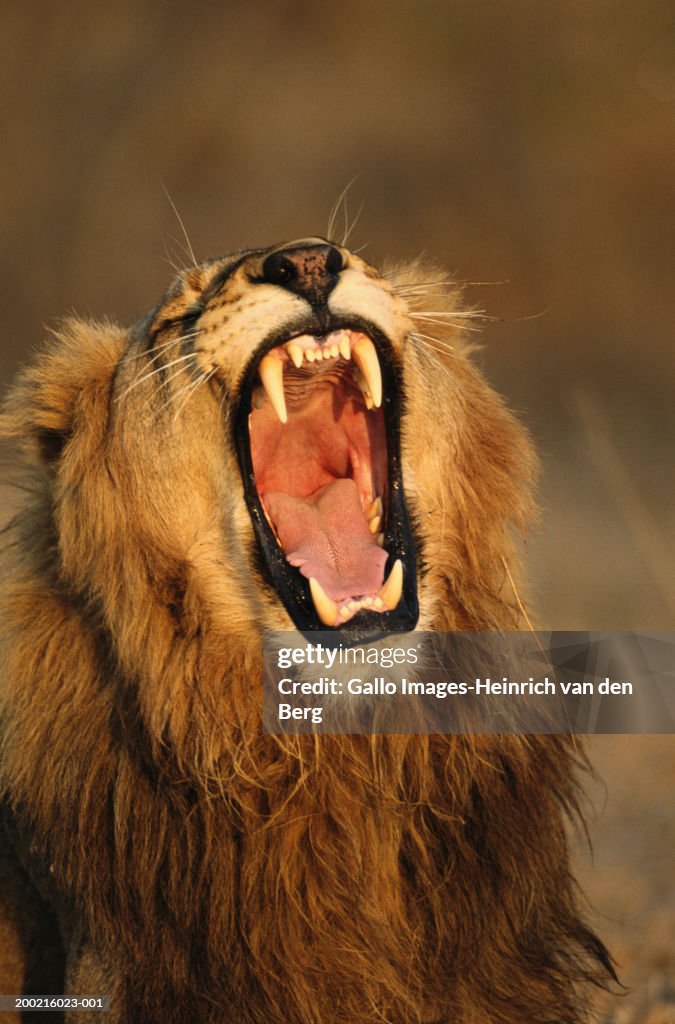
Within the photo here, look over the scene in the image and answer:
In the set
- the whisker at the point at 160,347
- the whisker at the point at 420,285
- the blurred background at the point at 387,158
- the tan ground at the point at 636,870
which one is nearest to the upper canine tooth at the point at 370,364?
the whisker at the point at 420,285

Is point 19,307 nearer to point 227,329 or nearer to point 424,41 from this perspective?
point 424,41

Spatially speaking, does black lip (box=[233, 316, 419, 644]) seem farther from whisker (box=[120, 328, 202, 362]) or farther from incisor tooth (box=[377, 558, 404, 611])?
whisker (box=[120, 328, 202, 362])

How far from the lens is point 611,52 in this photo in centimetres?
1334

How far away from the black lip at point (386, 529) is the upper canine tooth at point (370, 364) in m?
0.02

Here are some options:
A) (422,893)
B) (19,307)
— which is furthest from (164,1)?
(422,893)

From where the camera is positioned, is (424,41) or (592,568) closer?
(592,568)

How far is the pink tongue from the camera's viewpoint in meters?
3.30

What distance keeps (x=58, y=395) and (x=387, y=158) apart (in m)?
13.5

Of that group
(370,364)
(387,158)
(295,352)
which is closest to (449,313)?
(370,364)

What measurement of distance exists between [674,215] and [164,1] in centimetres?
572

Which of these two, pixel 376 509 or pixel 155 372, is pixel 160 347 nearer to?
pixel 155 372

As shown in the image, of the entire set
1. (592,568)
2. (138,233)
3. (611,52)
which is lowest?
(592,568)

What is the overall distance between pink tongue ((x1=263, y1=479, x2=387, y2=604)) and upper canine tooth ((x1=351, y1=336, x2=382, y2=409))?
32 centimetres

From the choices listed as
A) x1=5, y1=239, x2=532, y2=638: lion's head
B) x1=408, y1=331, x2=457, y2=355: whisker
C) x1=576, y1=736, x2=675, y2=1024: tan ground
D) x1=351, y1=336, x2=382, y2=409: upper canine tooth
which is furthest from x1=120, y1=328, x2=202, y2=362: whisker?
x1=576, y1=736, x2=675, y2=1024: tan ground
